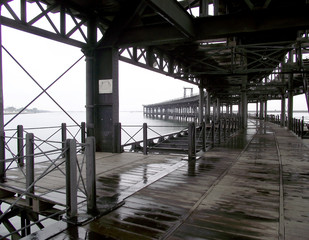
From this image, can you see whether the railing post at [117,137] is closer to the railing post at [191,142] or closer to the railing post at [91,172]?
the railing post at [191,142]

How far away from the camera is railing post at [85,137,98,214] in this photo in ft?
13.8

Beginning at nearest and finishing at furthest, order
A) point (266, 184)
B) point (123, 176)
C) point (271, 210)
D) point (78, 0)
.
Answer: point (271, 210)
point (266, 184)
point (123, 176)
point (78, 0)

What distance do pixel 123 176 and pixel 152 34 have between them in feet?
17.1

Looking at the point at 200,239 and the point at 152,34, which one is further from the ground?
the point at 152,34

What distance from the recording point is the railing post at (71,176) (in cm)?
396

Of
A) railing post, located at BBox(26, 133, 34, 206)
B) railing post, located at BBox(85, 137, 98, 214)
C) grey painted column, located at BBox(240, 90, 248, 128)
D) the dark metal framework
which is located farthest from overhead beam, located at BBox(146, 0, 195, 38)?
grey painted column, located at BBox(240, 90, 248, 128)

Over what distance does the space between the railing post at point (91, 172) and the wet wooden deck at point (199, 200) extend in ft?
1.04

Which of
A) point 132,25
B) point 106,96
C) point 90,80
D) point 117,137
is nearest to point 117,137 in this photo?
point 117,137

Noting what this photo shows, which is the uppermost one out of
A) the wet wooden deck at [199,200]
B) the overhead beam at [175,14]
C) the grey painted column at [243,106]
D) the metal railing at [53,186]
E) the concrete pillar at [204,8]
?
the concrete pillar at [204,8]

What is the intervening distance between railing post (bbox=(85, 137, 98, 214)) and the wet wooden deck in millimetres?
317

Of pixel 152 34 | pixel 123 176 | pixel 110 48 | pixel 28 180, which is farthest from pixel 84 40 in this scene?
pixel 28 180

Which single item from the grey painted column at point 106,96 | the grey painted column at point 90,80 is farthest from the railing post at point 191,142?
the grey painted column at point 90,80

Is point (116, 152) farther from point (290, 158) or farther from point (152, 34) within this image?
point (290, 158)

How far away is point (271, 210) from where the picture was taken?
4.39 m
